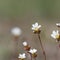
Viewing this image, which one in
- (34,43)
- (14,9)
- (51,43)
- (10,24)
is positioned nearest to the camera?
(34,43)

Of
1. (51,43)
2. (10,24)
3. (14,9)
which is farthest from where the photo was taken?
(14,9)

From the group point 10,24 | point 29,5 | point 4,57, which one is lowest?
point 4,57

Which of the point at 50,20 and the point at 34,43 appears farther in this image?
the point at 50,20

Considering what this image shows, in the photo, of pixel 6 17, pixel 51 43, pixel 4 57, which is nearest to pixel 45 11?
pixel 6 17

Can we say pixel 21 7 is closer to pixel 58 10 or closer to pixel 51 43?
pixel 58 10

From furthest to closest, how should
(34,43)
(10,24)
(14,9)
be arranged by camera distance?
1. (14,9)
2. (10,24)
3. (34,43)

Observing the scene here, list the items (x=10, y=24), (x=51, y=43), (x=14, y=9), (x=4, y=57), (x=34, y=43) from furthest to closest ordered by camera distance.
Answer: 1. (x=14, y=9)
2. (x=10, y=24)
3. (x=51, y=43)
4. (x=34, y=43)
5. (x=4, y=57)

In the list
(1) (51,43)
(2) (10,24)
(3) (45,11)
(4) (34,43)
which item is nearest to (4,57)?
(4) (34,43)

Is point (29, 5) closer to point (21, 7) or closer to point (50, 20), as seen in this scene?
point (21, 7)

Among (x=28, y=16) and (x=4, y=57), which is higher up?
(x=28, y=16)
